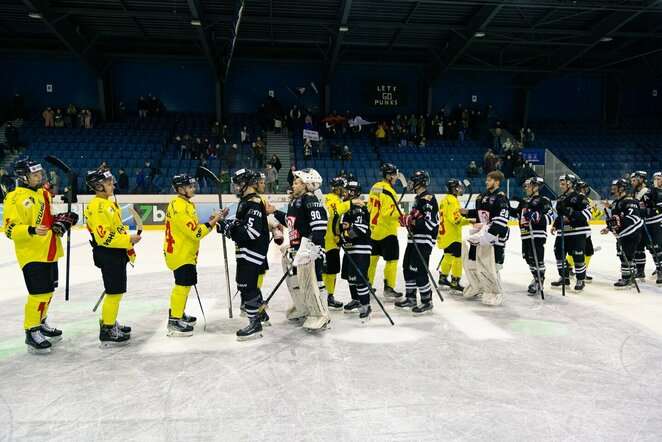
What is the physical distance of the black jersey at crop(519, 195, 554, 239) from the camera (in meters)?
6.96

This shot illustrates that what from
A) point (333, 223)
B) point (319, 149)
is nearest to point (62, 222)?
point (333, 223)

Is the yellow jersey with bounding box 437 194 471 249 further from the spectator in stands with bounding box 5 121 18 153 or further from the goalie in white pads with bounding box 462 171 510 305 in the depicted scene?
the spectator in stands with bounding box 5 121 18 153

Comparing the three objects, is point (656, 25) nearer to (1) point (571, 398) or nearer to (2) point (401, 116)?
(2) point (401, 116)

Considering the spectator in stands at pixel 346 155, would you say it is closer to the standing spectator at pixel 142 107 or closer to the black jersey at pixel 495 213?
the standing spectator at pixel 142 107

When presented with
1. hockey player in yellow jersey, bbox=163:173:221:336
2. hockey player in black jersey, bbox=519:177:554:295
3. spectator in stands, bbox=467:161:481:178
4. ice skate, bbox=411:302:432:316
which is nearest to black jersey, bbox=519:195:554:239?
hockey player in black jersey, bbox=519:177:554:295

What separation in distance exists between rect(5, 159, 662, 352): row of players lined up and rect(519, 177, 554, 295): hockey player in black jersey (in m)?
0.02

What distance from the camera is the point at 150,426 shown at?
3.16 meters

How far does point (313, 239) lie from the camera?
4.91 metres

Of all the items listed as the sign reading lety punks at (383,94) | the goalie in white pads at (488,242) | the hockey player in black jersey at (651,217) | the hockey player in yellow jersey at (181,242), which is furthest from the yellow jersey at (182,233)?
the sign reading lety punks at (383,94)

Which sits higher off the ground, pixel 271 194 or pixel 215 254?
pixel 271 194

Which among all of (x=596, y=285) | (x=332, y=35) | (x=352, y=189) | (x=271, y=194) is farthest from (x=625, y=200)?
(x=332, y=35)

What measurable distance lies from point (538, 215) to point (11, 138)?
2060 cm

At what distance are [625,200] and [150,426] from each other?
7612 millimetres

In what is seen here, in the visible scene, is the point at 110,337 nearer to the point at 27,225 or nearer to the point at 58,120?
the point at 27,225
